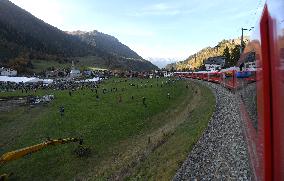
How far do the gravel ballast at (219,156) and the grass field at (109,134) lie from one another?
87 cm

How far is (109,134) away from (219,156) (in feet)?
70.5

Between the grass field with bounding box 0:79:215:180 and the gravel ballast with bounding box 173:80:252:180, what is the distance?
875mm

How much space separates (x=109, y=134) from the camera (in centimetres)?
4141

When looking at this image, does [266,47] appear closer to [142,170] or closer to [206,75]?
[142,170]

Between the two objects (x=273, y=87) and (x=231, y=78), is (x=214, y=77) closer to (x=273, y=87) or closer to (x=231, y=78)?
(x=231, y=78)

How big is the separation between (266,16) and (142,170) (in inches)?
777

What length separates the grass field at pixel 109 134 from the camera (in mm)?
27828

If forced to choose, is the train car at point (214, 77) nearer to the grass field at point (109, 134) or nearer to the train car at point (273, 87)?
the grass field at point (109, 134)

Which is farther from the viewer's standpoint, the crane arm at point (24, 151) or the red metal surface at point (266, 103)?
the crane arm at point (24, 151)

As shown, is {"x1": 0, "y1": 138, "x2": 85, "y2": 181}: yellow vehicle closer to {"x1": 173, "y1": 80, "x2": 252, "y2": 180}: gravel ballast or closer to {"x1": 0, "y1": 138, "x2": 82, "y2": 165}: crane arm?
{"x1": 0, "y1": 138, "x2": 82, "y2": 165}: crane arm

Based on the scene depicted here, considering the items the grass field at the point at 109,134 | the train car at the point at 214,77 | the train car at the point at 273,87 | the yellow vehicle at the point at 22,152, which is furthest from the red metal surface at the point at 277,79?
the train car at the point at 214,77

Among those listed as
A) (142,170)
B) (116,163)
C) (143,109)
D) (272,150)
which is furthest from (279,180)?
(143,109)

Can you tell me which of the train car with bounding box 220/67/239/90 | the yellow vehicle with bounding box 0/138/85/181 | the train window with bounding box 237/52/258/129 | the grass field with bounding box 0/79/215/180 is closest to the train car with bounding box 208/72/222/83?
the grass field with bounding box 0/79/215/180

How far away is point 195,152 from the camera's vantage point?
23297 mm
